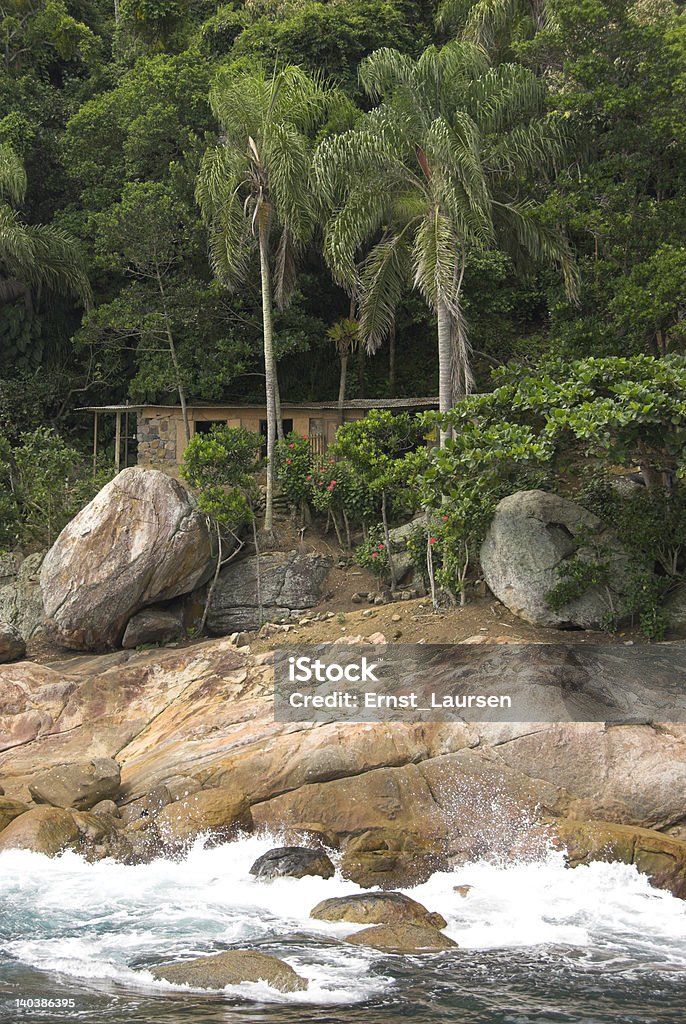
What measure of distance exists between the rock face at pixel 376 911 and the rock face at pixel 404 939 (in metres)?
0.17

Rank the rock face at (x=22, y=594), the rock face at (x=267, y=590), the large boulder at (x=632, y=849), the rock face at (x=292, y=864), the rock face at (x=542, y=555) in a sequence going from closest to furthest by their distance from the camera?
the large boulder at (x=632, y=849)
the rock face at (x=292, y=864)
the rock face at (x=542, y=555)
the rock face at (x=267, y=590)
the rock face at (x=22, y=594)

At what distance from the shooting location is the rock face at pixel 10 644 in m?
20.2

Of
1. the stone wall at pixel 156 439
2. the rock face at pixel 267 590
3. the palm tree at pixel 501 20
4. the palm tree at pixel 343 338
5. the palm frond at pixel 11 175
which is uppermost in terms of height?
the palm tree at pixel 501 20

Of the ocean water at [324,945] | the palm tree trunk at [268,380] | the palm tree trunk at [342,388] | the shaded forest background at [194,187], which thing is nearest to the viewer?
the ocean water at [324,945]

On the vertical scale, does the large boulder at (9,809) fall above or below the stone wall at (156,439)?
below

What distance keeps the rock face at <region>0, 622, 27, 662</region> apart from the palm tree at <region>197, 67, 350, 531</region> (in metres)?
5.83

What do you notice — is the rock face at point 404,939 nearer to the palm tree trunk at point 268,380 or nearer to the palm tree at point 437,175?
the palm tree at point 437,175

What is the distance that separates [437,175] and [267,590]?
9055 mm

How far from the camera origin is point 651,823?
538 inches

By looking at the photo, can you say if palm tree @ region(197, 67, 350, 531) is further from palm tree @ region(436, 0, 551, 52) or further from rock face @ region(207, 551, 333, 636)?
palm tree @ region(436, 0, 551, 52)

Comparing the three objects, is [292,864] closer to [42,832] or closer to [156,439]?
[42,832]

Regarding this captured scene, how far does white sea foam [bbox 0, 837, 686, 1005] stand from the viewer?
10562mm

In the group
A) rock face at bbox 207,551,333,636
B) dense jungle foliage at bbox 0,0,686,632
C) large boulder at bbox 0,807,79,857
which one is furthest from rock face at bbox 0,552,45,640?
large boulder at bbox 0,807,79,857

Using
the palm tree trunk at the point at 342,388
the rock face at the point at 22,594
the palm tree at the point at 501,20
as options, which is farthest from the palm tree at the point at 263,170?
the palm tree at the point at 501,20
